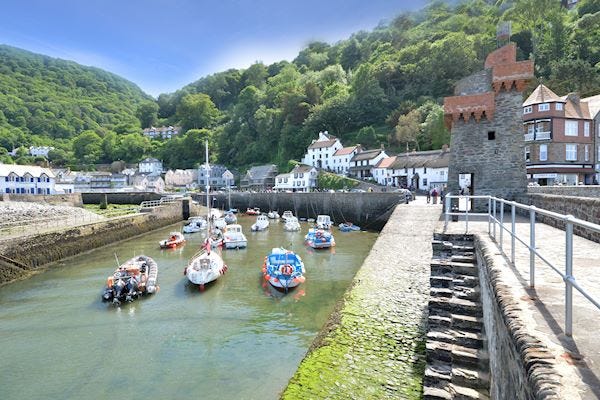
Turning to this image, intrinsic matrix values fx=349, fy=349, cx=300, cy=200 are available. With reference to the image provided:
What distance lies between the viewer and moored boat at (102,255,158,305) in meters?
16.4

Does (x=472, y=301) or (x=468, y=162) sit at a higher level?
(x=468, y=162)

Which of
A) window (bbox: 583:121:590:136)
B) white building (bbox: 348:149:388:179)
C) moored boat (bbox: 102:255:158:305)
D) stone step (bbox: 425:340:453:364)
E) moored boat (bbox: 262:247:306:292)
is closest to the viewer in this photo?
stone step (bbox: 425:340:453:364)

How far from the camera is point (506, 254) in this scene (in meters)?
6.52

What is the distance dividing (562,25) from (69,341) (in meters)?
79.2

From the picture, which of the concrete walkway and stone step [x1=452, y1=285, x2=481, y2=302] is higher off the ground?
the concrete walkway

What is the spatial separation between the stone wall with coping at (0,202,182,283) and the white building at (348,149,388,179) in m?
37.0

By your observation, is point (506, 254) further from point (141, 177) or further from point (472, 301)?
point (141, 177)

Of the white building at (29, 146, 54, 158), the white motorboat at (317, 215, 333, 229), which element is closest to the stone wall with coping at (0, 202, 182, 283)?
the white motorboat at (317, 215, 333, 229)

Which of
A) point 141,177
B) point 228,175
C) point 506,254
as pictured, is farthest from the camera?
point 141,177

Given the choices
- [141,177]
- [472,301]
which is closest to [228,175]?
[141,177]

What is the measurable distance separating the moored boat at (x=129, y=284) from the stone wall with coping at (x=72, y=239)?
329 inches

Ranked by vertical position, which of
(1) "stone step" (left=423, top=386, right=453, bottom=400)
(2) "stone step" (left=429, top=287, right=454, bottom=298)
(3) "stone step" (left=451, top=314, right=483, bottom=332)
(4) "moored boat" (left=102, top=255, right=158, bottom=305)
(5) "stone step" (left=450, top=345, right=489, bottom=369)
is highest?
(2) "stone step" (left=429, top=287, right=454, bottom=298)

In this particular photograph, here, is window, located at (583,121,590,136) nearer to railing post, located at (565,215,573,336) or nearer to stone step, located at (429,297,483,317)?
stone step, located at (429,297,483,317)

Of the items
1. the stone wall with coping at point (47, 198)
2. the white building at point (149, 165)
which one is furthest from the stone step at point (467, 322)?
the white building at point (149, 165)
